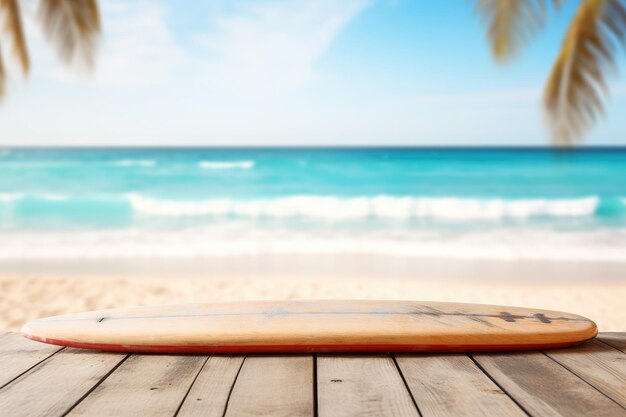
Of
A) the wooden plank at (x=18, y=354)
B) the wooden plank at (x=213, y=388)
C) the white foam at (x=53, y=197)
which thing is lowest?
the wooden plank at (x=213, y=388)

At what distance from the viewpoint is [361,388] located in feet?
3.69

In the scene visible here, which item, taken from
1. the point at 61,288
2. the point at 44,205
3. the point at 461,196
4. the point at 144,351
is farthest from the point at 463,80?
the point at 144,351

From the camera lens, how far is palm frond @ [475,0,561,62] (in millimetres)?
4070

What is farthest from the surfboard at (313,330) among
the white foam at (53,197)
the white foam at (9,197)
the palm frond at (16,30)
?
the white foam at (9,197)

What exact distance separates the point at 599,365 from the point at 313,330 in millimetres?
714

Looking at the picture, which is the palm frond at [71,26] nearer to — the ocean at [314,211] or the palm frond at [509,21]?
the ocean at [314,211]

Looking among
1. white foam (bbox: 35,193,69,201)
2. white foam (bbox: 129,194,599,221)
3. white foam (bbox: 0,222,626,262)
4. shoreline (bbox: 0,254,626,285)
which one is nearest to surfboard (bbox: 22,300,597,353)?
shoreline (bbox: 0,254,626,285)

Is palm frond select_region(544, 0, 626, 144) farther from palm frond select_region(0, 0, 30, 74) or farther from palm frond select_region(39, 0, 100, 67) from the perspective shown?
palm frond select_region(0, 0, 30, 74)

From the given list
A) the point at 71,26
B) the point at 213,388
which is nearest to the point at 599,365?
the point at 213,388

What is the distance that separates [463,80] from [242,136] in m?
16.0

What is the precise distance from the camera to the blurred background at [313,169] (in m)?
4.31

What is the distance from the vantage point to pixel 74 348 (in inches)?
54.5

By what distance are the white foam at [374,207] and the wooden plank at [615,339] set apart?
27.3ft

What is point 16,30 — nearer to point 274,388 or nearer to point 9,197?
point 274,388
